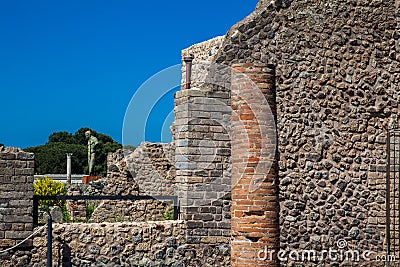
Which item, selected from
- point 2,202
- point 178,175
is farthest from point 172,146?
point 2,202

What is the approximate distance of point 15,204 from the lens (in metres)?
8.69

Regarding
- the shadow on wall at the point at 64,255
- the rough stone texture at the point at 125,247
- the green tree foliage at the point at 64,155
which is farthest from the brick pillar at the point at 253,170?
the green tree foliage at the point at 64,155

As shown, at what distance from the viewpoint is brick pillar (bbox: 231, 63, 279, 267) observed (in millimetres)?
8906

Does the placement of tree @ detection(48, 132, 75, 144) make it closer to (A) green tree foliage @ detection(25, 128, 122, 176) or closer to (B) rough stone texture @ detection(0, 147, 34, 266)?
(A) green tree foliage @ detection(25, 128, 122, 176)

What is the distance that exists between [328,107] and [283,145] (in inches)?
33.5

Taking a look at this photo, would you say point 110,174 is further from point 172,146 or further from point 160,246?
point 160,246

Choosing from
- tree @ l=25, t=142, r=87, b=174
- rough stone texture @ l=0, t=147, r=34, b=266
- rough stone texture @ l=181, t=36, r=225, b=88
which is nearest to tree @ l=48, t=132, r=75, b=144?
tree @ l=25, t=142, r=87, b=174

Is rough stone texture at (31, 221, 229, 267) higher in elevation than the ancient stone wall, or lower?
lower

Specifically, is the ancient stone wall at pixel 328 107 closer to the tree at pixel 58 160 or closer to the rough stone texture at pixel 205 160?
the rough stone texture at pixel 205 160

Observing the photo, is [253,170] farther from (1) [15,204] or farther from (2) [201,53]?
(2) [201,53]

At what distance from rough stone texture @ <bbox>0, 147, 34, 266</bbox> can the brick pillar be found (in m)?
2.72

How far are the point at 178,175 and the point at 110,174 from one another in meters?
5.75

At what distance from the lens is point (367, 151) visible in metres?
9.40

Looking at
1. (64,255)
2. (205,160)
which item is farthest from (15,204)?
(205,160)
